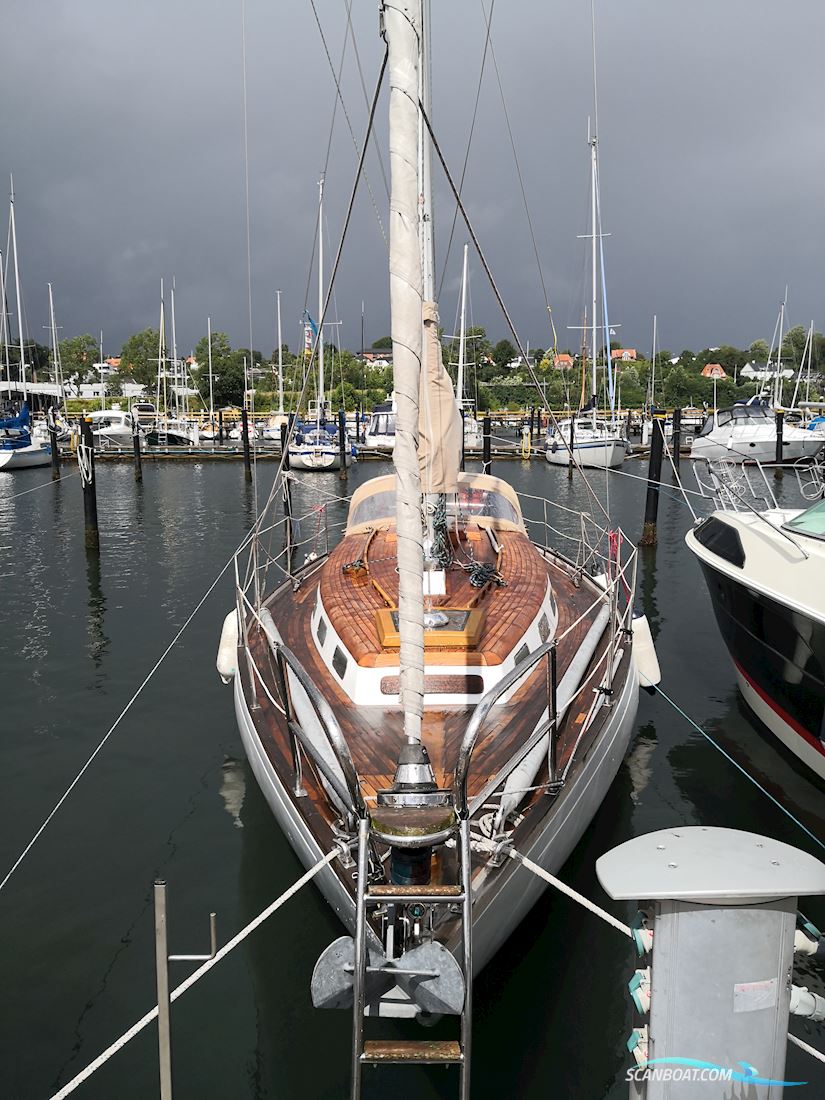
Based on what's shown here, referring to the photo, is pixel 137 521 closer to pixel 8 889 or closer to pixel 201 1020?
pixel 8 889

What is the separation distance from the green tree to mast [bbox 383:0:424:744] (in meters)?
84.7

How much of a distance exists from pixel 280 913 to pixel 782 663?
17.3ft

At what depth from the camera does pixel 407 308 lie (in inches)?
158

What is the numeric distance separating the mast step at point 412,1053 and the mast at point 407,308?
1.41m

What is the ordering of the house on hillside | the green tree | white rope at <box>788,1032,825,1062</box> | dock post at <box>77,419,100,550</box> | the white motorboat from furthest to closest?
the house on hillside < the green tree < the white motorboat < dock post at <box>77,419,100,550</box> < white rope at <box>788,1032,825,1062</box>

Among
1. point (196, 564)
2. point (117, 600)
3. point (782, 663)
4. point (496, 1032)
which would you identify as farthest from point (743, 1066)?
point (196, 564)

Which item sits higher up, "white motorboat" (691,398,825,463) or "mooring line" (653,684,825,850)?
"white motorboat" (691,398,825,463)

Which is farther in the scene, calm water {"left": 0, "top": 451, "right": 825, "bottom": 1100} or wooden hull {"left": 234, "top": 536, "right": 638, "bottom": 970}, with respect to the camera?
calm water {"left": 0, "top": 451, "right": 825, "bottom": 1100}

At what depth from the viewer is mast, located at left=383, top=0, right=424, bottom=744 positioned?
380 centimetres

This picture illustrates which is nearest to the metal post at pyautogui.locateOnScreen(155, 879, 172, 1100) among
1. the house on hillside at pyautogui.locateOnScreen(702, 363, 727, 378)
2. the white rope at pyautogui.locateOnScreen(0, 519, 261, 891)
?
the white rope at pyautogui.locateOnScreen(0, 519, 261, 891)

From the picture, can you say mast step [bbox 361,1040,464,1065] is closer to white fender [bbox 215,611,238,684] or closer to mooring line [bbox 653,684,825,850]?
mooring line [bbox 653,684,825,850]

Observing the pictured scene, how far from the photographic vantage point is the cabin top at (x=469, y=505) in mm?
10633

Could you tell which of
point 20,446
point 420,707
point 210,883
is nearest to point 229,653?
point 210,883

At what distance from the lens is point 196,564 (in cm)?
1909
